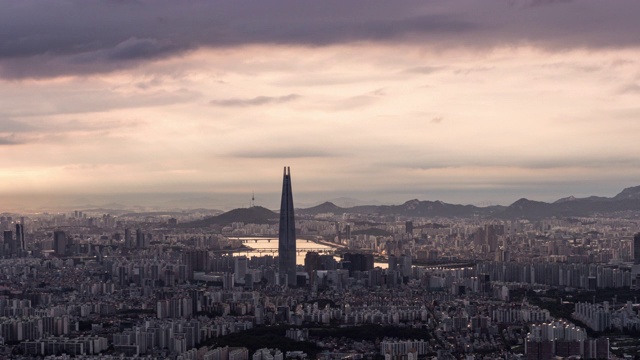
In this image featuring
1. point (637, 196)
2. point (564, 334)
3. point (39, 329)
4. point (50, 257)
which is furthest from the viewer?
point (637, 196)

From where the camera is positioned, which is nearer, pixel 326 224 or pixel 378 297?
pixel 378 297

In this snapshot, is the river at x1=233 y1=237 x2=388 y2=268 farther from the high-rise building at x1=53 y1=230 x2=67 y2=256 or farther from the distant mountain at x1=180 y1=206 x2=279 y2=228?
the high-rise building at x1=53 y1=230 x2=67 y2=256

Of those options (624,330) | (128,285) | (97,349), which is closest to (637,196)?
(128,285)

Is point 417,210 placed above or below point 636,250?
above

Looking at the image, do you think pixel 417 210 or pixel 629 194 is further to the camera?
pixel 417 210

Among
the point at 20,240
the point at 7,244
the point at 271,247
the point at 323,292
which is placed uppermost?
the point at 20,240

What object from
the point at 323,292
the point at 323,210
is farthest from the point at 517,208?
the point at 323,292

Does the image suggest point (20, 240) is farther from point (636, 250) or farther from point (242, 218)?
point (636, 250)

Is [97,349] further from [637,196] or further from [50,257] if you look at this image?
[637,196]

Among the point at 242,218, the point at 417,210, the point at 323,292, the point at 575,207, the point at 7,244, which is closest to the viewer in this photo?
the point at 323,292
